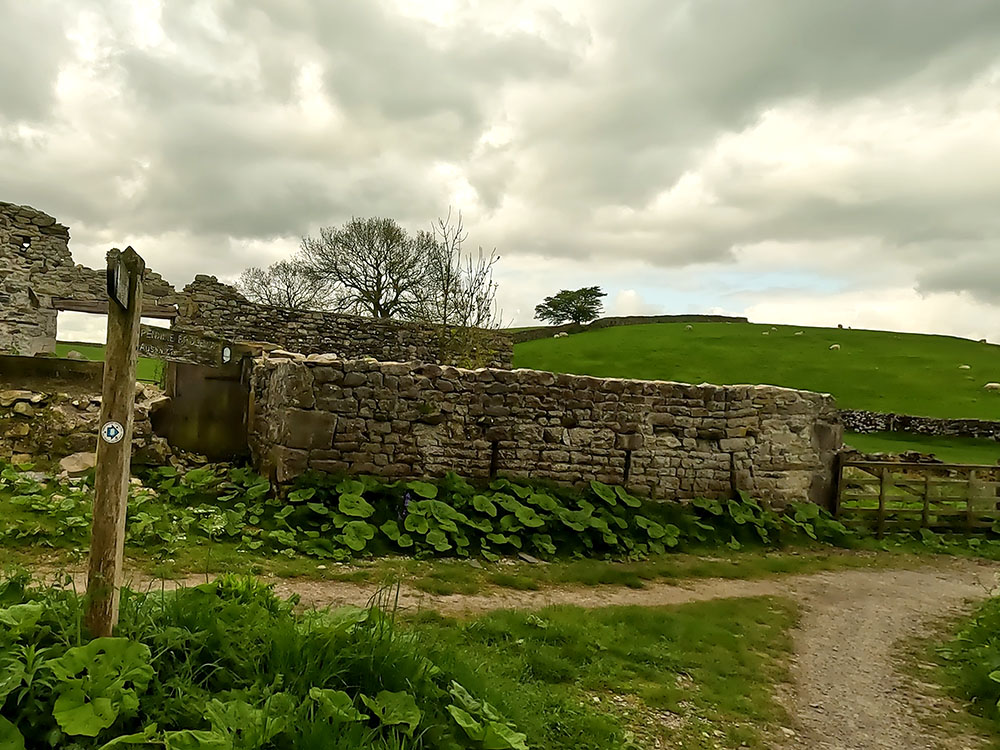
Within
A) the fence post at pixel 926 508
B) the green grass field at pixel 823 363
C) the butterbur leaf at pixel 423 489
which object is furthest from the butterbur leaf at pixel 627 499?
the green grass field at pixel 823 363

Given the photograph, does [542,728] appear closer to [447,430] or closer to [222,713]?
[222,713]

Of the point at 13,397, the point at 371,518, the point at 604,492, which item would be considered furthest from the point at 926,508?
the point at 13,397

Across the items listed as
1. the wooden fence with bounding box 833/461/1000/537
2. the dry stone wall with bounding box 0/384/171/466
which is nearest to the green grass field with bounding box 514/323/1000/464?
the wooden fence with bounding box 833/461/1000/537

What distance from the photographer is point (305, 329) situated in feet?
52.3

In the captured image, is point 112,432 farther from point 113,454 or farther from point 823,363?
point 823,363

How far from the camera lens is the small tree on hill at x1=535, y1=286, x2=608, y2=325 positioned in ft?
185

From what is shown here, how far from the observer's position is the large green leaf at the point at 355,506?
7773mm

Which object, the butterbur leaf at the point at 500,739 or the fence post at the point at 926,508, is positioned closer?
the butterbur leaf at the point at 500,739

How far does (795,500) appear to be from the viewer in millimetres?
11172

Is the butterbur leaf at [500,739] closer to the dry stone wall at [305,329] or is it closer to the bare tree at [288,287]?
the dry stone wall at [305,329]

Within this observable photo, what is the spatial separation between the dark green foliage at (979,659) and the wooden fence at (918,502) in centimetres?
473

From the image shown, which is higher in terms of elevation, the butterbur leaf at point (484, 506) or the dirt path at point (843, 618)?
the butterbur leaf at point (484, 506)

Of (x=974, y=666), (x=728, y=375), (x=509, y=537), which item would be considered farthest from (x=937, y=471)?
(x=728, y=375)

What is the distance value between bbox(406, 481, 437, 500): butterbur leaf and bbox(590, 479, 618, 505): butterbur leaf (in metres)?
2.46
